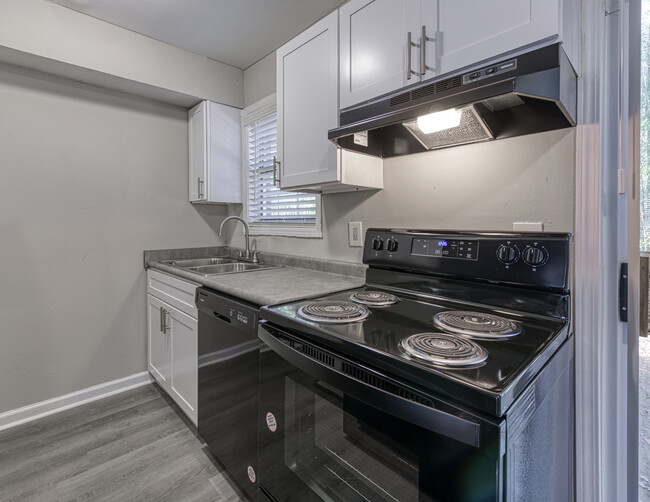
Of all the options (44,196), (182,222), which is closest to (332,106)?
(182,222)

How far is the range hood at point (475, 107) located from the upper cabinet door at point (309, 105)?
16 cm

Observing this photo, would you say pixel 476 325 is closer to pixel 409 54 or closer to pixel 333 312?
pixel 333 312

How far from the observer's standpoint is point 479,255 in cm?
117

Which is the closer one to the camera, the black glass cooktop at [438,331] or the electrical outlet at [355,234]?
the black glass cooktop at [438,331]

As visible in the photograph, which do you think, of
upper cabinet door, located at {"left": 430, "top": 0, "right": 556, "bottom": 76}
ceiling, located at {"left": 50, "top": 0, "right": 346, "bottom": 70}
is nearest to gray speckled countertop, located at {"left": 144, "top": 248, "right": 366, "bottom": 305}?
upper cabinet door, located at {"left": 430, "top": 0, "right": 556, "bottom": 76}

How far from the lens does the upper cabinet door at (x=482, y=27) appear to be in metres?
0.87

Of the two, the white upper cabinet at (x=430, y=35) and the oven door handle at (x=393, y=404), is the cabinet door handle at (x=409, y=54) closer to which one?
the white upper cabinet at (x=430, y=35)

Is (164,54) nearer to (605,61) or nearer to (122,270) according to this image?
(122,270)

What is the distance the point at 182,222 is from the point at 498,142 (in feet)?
7.66

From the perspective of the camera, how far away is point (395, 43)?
120cm

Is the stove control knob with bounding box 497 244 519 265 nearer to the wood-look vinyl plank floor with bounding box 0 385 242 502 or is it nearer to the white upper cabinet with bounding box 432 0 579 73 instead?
the white upper cabinet with bounding box 432 0 579 73

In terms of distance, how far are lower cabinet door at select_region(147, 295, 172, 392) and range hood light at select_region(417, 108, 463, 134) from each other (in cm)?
181

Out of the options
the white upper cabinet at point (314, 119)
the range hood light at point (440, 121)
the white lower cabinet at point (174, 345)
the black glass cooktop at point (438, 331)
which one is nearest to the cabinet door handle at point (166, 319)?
the white lower cabinet at point (174, 345)

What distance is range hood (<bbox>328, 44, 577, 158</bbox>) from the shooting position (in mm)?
858
